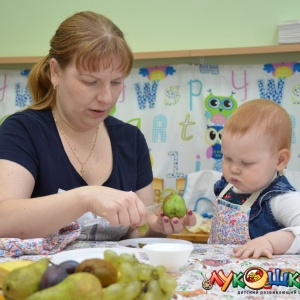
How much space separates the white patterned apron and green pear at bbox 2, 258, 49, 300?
1.04m

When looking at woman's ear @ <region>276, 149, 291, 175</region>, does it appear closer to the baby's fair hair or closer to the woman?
the baby's fair hair

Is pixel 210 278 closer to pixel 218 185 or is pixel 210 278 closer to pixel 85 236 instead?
pixel 85 236

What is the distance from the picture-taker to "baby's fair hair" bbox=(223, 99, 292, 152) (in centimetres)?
157

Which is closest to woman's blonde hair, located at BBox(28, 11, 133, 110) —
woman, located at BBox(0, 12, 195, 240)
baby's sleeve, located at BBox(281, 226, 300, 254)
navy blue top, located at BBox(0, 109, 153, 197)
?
woman, located at BBox(0, 12, 195, 240)

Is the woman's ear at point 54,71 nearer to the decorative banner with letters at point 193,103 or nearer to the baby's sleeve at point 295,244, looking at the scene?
the baby's sleeve at point 295,244

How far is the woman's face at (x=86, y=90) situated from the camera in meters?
1.52

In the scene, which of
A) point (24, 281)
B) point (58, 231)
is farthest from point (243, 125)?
point (24, 281)

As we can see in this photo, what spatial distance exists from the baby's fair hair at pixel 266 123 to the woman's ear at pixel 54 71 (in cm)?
58

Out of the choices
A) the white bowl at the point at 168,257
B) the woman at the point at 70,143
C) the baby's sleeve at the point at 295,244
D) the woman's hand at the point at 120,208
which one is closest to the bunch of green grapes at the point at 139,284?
the white bowl at the point at 168,257

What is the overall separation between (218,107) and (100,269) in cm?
257

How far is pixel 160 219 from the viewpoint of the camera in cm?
155

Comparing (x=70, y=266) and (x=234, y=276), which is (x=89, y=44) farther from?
(x=70, y=266)

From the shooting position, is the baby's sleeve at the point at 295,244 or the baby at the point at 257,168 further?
the baby at the point at 257,168

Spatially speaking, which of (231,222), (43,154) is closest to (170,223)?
(231,222)
